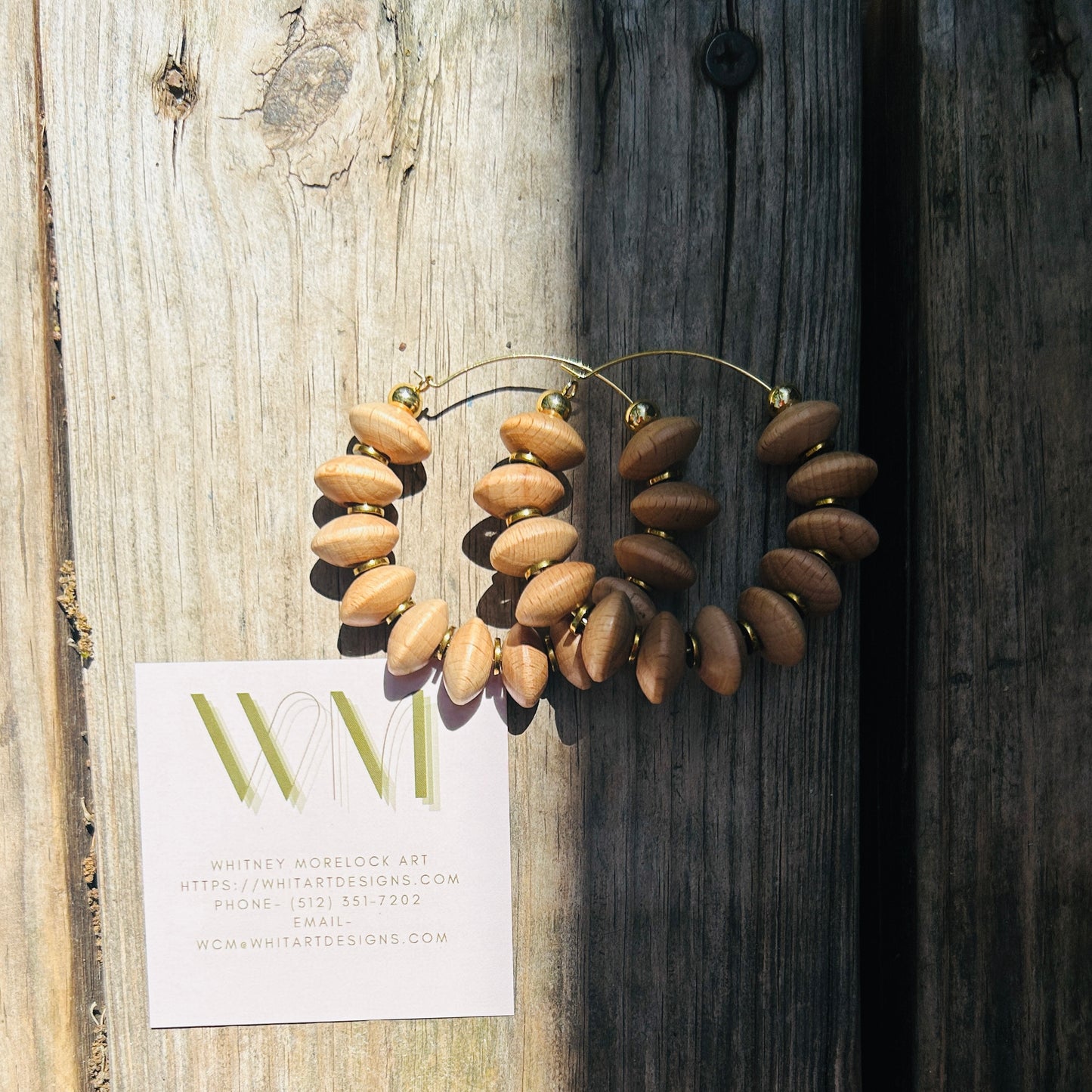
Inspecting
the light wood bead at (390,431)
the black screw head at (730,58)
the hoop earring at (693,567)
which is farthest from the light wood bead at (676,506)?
the black screw head at (730,58)

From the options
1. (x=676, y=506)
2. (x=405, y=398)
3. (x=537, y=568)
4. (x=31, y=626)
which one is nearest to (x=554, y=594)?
(x=537, y=568)

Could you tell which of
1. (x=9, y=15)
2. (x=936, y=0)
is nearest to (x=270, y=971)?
(x=9, y=15)

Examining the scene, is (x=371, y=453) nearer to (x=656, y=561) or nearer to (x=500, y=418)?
(x=500, y=418)

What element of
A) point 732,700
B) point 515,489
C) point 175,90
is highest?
point 175,90

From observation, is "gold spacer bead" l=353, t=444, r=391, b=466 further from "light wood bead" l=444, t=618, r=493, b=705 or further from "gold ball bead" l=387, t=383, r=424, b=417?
"light wood bead" l=444, t=618, r=493, b=705

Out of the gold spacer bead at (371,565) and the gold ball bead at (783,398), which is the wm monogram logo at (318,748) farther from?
the gold ball bead at (783,398)
